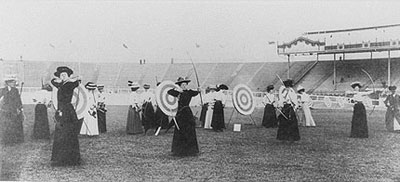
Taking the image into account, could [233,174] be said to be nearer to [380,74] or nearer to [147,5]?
[147,5]

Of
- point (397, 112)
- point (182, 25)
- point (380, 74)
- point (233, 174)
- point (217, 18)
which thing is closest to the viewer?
point (233, 174)

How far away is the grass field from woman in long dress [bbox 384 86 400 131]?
216mm

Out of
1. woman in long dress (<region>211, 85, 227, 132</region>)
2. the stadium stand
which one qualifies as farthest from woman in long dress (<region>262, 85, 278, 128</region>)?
the stadium stand

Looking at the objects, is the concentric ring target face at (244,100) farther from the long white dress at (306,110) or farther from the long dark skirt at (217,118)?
the long white dress at (306,110)

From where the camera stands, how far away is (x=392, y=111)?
782 centimetres

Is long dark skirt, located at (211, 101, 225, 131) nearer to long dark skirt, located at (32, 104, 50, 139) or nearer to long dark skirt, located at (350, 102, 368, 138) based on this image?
long dark skirt, located at (350, 102, 368, 138)

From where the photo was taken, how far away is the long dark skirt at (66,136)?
5.72 metres

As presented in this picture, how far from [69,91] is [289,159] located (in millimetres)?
3217

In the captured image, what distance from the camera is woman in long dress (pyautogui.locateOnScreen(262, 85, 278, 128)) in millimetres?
9453

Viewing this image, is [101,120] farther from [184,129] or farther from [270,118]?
[270,118]

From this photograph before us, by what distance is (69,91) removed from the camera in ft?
18.9

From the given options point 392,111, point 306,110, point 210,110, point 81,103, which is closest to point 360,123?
point 392,111

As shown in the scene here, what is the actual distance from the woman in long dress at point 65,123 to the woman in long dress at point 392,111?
558 cm

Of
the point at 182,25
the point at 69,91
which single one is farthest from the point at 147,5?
the point at 69,91
